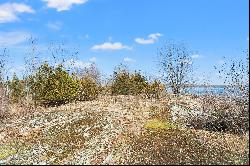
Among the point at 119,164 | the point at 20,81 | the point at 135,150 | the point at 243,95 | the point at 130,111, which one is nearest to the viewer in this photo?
the point at 119,164

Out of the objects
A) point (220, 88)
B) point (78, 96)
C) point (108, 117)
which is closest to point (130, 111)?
point (108, 117)

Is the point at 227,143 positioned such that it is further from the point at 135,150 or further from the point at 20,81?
the point at 20,81

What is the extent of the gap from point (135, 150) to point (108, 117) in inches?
196

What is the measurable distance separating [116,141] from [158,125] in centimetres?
318

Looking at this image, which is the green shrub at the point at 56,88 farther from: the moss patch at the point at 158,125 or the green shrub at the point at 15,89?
the moss patch at the point at 158,125

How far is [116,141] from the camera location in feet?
68.3

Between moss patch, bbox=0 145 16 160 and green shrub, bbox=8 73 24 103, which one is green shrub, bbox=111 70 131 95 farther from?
moss patch, bbox=0 145 16 160

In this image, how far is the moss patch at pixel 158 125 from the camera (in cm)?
2283

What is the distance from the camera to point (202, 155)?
18.8 meters

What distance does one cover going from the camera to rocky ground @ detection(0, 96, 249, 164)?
1878 centimetres

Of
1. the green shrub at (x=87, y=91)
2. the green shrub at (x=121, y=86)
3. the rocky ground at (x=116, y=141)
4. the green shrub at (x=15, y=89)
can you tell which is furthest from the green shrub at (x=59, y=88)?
the rocky ground at (x=116, y=141)

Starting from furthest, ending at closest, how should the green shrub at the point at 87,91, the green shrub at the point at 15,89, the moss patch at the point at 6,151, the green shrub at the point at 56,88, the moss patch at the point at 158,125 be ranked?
the green shrub at the point at 15,89 < the green shrub at the point at 87,91 < the green shrub at the point at 56,88 < the moss patch at the point at 158,125 < the moss patch at the point at 6,151

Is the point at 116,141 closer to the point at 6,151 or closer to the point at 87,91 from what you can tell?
the point at 6,151


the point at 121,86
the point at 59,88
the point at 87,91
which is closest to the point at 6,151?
the point at 59,88
